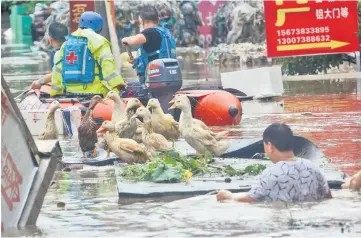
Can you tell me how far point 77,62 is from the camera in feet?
50.0

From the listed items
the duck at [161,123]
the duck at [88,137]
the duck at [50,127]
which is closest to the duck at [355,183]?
the duck at [161,123]

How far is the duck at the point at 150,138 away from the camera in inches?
463

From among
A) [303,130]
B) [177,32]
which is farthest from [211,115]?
[177,32]

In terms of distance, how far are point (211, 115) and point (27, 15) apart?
37.3 m

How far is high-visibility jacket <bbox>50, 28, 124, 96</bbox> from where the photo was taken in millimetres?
15219

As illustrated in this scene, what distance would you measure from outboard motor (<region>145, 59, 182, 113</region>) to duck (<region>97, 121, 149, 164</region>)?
3.72m

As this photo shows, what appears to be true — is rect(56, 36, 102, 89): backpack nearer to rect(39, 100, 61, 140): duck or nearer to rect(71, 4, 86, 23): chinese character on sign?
rect(39, 100, 61, 140): duck

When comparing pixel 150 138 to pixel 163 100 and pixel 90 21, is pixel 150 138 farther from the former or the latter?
pixel 163 100

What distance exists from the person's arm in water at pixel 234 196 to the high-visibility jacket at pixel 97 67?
602cm

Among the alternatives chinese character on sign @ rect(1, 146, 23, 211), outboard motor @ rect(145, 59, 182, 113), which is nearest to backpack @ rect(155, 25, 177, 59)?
outboard motor @ rect(145, 59, 182, 113)

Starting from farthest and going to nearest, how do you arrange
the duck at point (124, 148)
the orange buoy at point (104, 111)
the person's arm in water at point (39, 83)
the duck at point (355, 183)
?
the person's arm in water at point (39, 83) < the orange buoy at point (104, 111) < the duck at point (124, 148) < the duck at point (355, 183)

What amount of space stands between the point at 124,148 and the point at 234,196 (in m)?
2.56

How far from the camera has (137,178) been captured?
10.6 meters

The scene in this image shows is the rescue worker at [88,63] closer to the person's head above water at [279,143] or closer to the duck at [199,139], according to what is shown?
the duck at [199,139]
